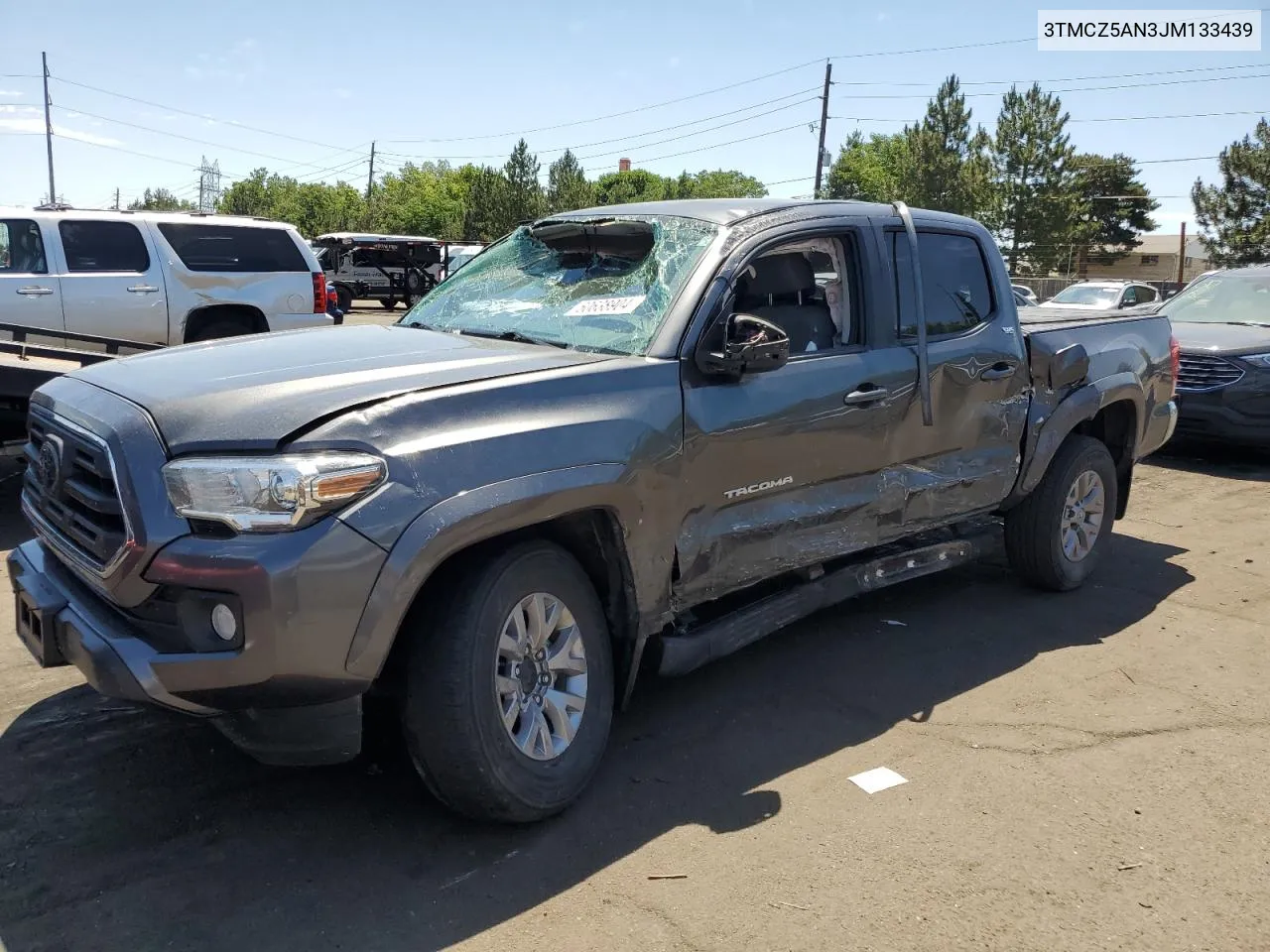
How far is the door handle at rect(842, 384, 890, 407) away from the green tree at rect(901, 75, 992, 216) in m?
52.5

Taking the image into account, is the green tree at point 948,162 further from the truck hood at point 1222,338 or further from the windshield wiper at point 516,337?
the windshield wiper at point 516,337

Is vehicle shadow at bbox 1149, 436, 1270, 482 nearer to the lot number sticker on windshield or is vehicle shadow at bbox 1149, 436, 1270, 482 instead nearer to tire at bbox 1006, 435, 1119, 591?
tire at bbox 1006, 435, 1119, 591

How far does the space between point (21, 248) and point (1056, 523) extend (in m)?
8.82

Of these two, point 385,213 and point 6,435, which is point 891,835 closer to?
point 6,435

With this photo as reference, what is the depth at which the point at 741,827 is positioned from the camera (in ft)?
11.0

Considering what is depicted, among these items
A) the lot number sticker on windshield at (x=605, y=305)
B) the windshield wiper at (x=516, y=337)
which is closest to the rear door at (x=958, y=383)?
the lot number sticker on windshield at (x=605, y=305)

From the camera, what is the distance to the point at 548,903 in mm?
2910

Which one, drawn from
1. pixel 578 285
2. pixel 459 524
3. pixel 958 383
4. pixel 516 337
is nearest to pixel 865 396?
pixel 958 383

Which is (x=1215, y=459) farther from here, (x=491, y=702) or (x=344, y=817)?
(x=344, y=817)

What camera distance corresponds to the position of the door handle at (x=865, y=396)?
4211 millimetres

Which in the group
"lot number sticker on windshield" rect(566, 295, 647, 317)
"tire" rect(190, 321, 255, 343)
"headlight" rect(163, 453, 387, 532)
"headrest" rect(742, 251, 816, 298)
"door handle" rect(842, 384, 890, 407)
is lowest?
"headlight" rect(163, 453, 387, 532)

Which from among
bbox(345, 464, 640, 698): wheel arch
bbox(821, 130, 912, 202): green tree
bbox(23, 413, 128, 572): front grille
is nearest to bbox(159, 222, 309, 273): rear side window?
bbox(23, 413, 128, 572): front grille

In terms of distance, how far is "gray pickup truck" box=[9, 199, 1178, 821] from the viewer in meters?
2.76

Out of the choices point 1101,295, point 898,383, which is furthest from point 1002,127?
point 898,383
